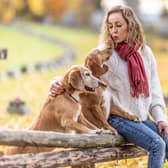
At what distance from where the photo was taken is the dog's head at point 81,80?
18.9 feet

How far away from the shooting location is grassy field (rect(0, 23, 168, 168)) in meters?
12.0

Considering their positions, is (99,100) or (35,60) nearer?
(99,100)

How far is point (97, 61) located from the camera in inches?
230

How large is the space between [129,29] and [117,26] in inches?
4.7

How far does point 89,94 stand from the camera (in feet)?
19.5

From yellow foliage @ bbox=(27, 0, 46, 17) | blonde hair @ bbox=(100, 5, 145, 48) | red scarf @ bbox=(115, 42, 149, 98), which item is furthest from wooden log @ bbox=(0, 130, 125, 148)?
yellow foliage @ bbox=(27, 0, 46, 17)

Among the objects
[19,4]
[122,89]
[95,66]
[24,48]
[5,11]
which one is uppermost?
[19,4]

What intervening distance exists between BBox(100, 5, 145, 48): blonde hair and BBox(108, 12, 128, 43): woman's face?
3cm

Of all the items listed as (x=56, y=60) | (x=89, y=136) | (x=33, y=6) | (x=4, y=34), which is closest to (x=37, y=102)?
(x=89, y=136)

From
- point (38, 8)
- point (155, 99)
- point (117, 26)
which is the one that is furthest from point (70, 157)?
point (38, 8)

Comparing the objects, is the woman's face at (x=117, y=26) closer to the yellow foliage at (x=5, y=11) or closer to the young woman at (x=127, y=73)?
the young woman at (x=127, y=73)

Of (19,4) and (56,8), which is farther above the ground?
(19,4)

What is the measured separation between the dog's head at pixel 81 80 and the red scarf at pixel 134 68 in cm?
35

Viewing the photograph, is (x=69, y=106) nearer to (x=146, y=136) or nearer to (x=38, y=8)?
(x=146, y=136)
